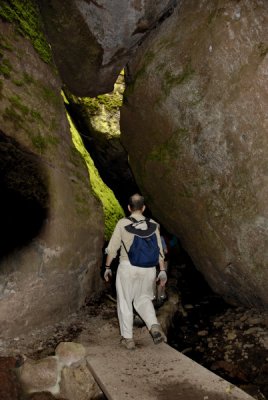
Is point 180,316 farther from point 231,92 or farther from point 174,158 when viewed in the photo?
point 231,92

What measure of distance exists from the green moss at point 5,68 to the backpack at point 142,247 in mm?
3193

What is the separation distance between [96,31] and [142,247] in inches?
201

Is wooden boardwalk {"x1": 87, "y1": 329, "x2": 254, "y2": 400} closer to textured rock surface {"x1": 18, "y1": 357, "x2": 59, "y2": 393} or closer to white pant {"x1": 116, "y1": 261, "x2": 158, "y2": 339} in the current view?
white pant {"x1": 116, "y1": 261, "x2": 158, "y2": 339}

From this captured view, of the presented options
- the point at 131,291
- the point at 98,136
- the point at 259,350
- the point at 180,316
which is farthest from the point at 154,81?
the point at 259,350

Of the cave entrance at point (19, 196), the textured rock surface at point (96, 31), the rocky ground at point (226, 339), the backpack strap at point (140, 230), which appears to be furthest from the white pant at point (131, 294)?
the textured rock surface at point (96, 31)

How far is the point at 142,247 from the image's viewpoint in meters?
4.71

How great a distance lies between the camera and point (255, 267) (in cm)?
631

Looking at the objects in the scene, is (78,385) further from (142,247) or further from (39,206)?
(39,206)

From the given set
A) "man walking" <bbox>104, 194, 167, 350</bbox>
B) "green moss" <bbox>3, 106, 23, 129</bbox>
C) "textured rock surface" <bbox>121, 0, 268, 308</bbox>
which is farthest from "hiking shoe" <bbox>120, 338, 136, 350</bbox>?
"green moss" <bbox>3, 106, 23, 129</bbox>

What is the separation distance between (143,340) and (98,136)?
6796 mm

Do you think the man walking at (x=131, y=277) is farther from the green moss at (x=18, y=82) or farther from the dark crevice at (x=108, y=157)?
the dark crevice at (x=108, y=157)

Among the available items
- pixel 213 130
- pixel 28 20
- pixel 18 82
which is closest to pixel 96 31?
pixel 28 20

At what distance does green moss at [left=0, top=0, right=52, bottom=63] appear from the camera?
20.1ft

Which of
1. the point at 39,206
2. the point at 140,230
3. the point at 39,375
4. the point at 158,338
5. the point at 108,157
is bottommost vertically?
the point at 39,375
